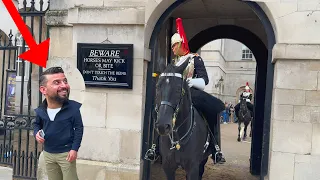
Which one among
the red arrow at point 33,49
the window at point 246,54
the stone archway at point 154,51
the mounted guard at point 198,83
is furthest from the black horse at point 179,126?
the window at point 246,54

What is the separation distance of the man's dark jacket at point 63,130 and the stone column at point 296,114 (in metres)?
2.98

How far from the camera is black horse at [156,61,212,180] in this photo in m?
3.65

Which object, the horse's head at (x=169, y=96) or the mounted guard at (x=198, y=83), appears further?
the mounted guard at (x=198, y=83)

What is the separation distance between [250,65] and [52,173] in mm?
29883

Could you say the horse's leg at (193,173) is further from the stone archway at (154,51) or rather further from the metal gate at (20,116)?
the metal gate at (20,116)

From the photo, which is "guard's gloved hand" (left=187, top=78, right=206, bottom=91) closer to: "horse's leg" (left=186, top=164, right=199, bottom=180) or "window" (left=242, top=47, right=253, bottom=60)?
"horse's leg" (left=186, top=164, right=199, bottom=180)

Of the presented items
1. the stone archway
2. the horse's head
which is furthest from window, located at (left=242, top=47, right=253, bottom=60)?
the horse's head

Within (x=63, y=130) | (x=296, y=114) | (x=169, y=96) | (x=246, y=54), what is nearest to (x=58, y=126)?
(x=63, y=130)

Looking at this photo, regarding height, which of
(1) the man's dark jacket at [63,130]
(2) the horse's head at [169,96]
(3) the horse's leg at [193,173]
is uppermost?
(2) the horse's head at [169,96]

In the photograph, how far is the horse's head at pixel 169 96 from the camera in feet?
11.7

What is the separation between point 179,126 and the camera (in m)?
4.15

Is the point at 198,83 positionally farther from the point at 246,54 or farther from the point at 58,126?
the point at 246,54

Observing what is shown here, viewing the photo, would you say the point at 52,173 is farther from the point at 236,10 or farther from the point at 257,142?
the point at 236,10

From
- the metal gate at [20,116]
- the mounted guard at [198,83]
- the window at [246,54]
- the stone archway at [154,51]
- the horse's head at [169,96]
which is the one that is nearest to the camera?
the horse's head at [169,96]
